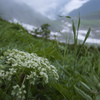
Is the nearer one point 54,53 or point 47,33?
point 54,53

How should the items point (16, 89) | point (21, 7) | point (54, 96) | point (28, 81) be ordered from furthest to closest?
point (21, 7), point (54, 96), point (28, 81), point (16, 89)

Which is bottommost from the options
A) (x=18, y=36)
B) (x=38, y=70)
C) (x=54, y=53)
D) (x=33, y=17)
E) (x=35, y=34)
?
(x=38, y=70)

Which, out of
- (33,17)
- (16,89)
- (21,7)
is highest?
(21,7)

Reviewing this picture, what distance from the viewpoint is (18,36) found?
3.62 metres

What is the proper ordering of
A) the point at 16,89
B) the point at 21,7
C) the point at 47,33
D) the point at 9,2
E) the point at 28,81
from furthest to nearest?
the point at 21,7 → the point at 9,2 → the point at 47,33 → the point at 28,81 → the point at 16,89

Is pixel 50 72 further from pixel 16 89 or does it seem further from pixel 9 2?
pixel 9 2

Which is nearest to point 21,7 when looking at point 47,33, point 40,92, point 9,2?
point 9,2

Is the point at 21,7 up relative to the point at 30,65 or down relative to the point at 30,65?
up

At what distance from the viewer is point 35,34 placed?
868 centimetres

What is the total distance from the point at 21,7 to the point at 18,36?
12445 centimetres

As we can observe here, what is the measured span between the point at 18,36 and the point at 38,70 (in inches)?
117

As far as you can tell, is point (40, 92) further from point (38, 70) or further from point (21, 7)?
point (21, 7)

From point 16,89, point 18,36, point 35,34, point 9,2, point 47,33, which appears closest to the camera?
point 16,89

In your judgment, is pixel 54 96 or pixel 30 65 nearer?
pixel 30 65
